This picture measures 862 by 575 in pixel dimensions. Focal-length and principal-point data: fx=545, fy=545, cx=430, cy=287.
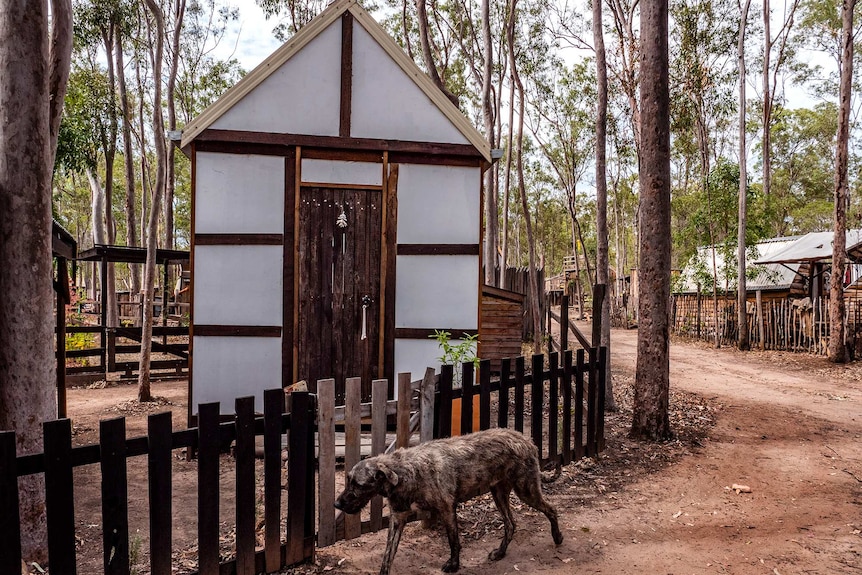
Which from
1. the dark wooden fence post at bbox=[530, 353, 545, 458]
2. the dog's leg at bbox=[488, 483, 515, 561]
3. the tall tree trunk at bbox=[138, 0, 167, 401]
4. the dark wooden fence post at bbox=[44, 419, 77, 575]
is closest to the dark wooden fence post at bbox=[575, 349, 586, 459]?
the dark wooden fence post at bbox=[530, 353, 545, 458]

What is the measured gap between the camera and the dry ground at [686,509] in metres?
3.91

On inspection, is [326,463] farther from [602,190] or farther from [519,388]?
[602,190]

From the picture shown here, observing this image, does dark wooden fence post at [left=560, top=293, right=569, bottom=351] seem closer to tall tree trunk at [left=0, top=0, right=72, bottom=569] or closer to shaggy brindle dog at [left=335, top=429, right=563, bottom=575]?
shaggy brindle dog at [left=335, top=429, right=563, bottom=575]

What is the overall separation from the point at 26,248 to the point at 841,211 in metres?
17.1

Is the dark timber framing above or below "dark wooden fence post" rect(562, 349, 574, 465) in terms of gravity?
above

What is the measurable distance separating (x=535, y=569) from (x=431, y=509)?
3.10ft

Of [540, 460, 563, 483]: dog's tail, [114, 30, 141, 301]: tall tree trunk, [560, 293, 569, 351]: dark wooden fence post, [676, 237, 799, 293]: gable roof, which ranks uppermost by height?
[114, 30, 141, 301]: tall tree trunk

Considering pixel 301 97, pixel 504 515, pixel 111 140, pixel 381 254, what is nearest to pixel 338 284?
pixel 381 254

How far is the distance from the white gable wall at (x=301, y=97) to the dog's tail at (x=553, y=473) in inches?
190

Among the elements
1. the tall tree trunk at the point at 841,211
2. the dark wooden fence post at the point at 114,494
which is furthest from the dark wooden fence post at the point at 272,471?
the tall tree trunk at the point at 841,211

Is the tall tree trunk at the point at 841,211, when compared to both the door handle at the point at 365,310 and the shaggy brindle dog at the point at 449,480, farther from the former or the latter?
the shaggy brindle dog at the point at 449,480

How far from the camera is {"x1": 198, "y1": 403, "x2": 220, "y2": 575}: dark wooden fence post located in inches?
130

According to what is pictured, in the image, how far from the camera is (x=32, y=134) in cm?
365

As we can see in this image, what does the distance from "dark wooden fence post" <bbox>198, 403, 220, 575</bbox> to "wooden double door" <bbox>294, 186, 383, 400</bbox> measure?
3730 mm
